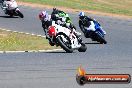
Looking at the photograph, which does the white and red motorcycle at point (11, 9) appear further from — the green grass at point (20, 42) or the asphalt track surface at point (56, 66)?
the asphalt track surface at point (56, 66)

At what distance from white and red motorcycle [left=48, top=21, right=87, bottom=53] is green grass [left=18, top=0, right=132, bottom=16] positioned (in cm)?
2066

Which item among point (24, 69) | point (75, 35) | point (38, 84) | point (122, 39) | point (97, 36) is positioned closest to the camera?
point (38, 84)

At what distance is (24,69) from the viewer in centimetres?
1320

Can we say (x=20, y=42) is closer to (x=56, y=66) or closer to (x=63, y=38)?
(x=63, y=38)

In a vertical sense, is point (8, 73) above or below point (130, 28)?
above

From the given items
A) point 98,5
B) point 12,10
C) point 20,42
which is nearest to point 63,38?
point 20,42

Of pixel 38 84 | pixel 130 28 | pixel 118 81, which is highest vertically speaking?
pixel 118 81

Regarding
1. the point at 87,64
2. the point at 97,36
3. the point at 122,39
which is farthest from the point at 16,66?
the point at 122,39

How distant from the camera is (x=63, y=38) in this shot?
18.5 metres

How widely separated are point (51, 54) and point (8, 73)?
5289mm

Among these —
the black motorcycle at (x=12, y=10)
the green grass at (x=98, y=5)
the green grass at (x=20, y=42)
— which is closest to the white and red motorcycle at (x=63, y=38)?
the green grass at (x=20, y=42)

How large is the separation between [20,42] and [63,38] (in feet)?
11.0

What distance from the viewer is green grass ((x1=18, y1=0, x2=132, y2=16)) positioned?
3982cm

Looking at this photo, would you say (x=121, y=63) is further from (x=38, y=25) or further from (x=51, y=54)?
(x=38, y=25)
